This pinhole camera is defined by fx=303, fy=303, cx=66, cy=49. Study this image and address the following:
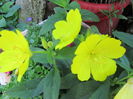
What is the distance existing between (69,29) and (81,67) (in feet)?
0.38

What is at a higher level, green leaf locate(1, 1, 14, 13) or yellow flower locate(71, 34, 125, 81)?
yellow flower locate(71, 34, 125, 81)

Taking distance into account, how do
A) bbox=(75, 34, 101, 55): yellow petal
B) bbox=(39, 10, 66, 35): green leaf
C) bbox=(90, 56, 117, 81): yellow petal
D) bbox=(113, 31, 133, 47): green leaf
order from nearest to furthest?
bbox=(75, 34, 101, 55): yellow petal, bbox=(90, 56, 117, 81): yellow petal, bbox=(113, 31, 133, 47): green leaf, bbox=(39, 10, 66, 35): green leaf

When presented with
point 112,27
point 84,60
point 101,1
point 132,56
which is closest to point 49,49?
point 84,60

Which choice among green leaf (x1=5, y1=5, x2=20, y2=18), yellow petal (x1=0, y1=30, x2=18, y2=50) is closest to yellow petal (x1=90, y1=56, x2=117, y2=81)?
yellow petal (x1=0, y1=30, x2=18, y2=50)

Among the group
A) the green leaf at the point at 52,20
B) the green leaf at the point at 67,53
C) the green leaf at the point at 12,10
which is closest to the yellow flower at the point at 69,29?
the green leaf at the point at 67,53

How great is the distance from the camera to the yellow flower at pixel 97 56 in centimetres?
84

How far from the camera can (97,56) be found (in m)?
0.93

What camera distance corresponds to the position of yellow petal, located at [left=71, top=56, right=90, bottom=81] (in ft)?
2.78

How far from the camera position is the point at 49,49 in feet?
3.15

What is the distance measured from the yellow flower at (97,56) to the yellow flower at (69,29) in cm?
4

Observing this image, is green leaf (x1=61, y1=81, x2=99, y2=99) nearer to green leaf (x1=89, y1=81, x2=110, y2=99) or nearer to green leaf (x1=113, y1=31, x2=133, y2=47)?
green leaf (x1=89, y1=81, x2=110, y2=99)

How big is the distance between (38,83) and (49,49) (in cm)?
30

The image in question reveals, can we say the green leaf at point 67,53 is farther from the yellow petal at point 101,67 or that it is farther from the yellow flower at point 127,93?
the yellow flower at point 127,93

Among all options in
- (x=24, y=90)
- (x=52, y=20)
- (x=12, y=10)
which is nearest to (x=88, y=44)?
(x=24, y=90)
